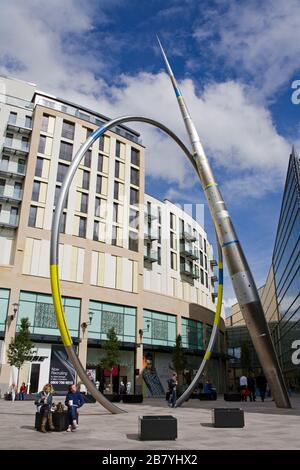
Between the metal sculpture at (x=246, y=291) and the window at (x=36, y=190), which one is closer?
the metal sculpture at (x=246, y=291)

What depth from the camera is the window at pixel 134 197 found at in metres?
53.0

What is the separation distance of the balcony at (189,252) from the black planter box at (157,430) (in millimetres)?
50908

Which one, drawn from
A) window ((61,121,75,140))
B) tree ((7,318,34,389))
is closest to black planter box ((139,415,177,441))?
tree ((7,318,34,389))

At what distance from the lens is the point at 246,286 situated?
65.7 feet

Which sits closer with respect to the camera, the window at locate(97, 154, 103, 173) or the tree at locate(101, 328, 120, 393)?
the tree at locate(101, 328, 120, 393)

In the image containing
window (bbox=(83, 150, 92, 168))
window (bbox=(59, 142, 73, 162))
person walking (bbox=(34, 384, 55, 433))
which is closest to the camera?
person walking (bbox=(34, 384, 55, 433))

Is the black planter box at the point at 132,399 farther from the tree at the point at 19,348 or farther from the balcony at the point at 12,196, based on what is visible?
the balcony at the point at 12,196

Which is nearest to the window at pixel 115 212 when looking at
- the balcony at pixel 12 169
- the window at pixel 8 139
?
the balcony at pixel 12 169

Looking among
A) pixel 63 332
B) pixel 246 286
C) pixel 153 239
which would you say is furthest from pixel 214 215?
pixel 153 239

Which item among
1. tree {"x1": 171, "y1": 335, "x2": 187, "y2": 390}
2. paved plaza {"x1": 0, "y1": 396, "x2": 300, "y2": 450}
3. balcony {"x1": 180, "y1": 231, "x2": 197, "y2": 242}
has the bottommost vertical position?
paved plaza {"x1": 0, "y1": 396, "x2": 300, "y2": 450}

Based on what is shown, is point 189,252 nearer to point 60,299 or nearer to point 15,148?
point 15,148

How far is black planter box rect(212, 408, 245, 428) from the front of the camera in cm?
1253

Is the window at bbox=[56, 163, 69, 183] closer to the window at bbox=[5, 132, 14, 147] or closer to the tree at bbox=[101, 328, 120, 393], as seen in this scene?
the window at bbox=[5, 132, 14, 147]

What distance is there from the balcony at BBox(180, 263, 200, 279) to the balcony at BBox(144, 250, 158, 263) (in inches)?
238
